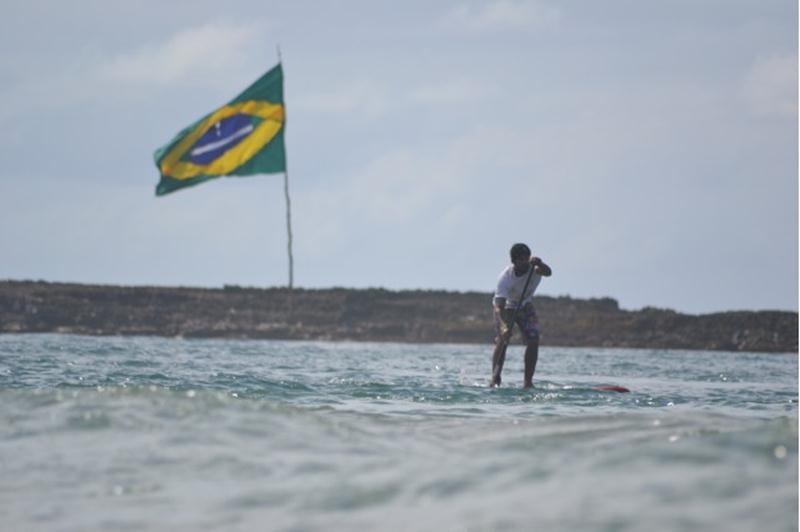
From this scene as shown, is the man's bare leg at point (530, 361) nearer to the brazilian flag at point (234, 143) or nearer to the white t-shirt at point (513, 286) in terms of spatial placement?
the white t-shirt at point (513, 286)

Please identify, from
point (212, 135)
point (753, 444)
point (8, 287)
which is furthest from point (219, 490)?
point (8, 287)

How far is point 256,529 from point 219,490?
3.00 feet

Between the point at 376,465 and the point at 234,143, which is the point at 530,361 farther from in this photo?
the point at 234,143

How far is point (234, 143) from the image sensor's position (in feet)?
121

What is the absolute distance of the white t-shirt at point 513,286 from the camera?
55.2ft

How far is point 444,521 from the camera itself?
22.6 ft

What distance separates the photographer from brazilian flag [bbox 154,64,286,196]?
3538 cm

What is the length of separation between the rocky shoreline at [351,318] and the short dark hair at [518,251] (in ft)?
78.6

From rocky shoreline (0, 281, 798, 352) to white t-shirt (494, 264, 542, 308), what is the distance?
23.6m

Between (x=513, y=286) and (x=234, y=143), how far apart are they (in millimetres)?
20943

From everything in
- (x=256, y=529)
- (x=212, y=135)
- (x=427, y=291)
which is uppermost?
(x=212, y=135)

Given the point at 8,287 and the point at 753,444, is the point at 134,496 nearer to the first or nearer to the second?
the point at 753,444

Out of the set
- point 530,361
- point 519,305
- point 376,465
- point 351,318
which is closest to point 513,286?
point 519,305

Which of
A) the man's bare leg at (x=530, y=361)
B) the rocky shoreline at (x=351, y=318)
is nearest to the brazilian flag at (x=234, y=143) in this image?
the rocky shoreline at (x=351, y=318)
